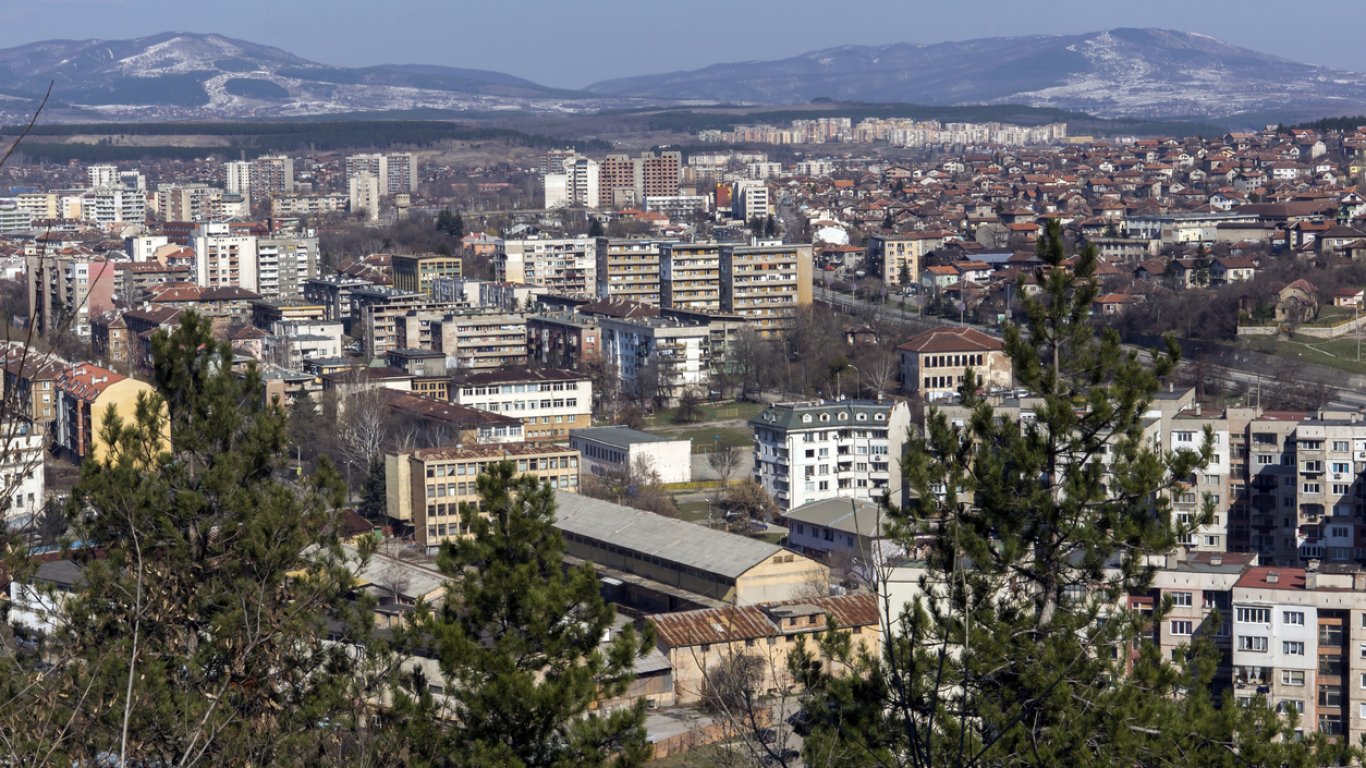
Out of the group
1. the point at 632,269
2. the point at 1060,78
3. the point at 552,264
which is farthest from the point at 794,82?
the point at 632,269

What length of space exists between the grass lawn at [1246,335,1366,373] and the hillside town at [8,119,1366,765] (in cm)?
5

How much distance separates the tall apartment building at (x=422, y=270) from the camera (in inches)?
763

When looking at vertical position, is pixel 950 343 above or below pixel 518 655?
below

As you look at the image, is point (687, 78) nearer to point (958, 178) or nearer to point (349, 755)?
point (958, 178)

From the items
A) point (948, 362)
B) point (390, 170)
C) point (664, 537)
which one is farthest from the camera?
point (390, 170)

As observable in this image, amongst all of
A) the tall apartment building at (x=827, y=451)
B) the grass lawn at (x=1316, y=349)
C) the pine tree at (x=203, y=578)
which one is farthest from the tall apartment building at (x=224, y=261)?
the pine tree at (x=203, y=578)

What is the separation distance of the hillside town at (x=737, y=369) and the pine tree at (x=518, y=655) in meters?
0.07

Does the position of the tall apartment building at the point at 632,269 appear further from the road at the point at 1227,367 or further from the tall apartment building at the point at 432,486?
the tall apartment building at the point at 432,486

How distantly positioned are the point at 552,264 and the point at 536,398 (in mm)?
7509

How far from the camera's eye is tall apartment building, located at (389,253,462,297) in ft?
63.6

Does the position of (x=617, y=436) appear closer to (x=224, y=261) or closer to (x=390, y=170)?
(x=224, y=261)

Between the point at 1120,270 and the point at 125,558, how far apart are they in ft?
51.4

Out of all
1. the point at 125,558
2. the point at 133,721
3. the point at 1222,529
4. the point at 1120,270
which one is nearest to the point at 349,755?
the point at 133,721

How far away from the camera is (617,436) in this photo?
36.0ft
